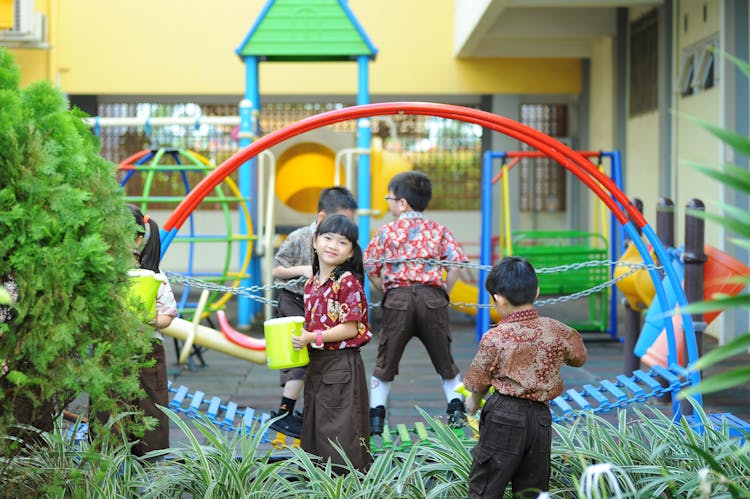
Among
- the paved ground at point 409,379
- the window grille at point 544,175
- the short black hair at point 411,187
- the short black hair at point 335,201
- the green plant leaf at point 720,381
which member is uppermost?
the window grille at point 544,175

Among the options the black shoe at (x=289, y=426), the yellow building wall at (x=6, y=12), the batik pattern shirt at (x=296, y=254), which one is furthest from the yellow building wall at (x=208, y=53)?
the black shoe at (x=289, y=426)

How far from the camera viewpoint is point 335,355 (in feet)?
→ 14.5

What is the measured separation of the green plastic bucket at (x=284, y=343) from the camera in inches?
170

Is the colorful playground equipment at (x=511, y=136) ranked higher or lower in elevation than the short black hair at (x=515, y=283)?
higher

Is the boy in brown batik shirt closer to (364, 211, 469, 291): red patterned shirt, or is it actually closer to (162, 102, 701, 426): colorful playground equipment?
(162, 102, 701, 426): colorful playground equipment

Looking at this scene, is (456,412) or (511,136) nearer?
(511,136)

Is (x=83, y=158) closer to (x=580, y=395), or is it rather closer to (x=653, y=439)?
(x=653, y=439)

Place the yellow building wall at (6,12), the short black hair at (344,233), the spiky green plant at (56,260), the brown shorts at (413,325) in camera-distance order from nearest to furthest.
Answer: the spiky green plant at (56,260), the short black hair at (344,233), the brown shorts at (413,325), the yellow building wall at (6,12)

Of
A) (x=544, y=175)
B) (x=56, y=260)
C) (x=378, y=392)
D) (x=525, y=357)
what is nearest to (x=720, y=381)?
(x=525, y=357)

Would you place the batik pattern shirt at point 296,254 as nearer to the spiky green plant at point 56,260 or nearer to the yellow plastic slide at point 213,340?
the yellow plastic slide at point 213,340

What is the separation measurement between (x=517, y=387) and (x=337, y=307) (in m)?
1.10

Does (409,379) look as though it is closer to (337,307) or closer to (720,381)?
(337,307)

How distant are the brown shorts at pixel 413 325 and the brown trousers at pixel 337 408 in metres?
1.23

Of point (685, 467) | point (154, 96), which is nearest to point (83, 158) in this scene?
point (685, 467)
